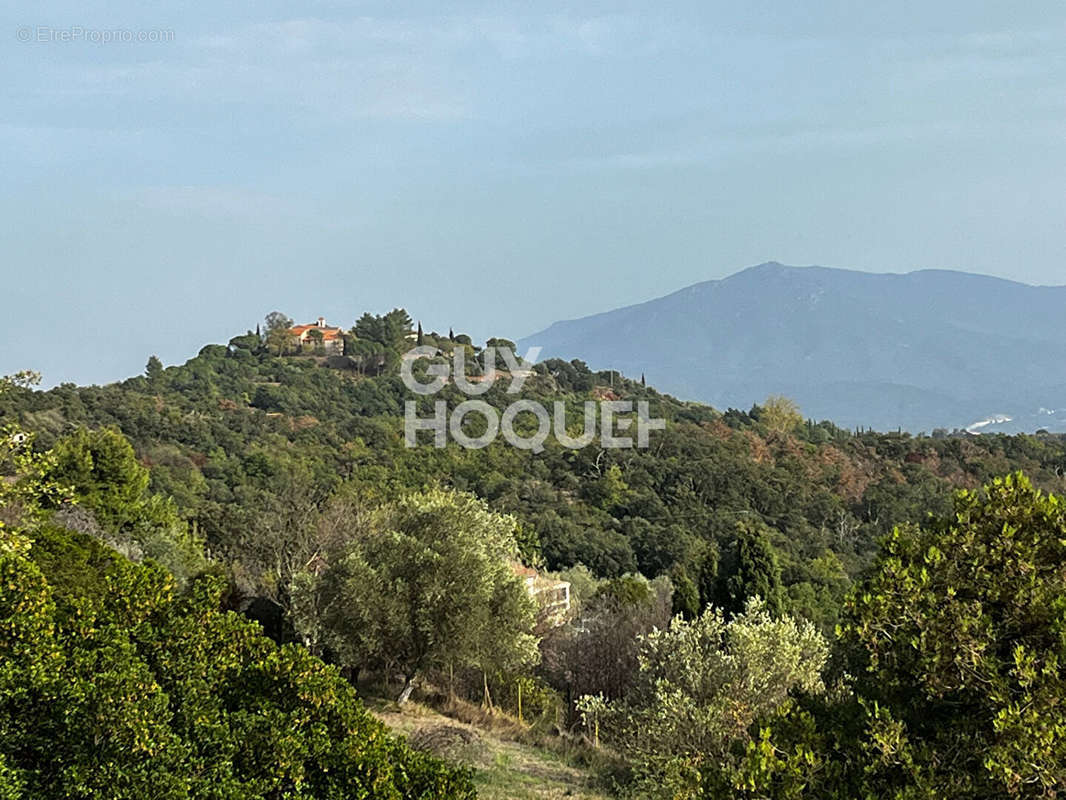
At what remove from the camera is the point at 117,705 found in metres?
5.41

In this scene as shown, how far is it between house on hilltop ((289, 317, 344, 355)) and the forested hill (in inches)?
588

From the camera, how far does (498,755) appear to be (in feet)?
43.5

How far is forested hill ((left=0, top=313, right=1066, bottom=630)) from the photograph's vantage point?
38156mm

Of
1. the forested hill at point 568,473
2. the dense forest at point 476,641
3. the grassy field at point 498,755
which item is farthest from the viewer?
the forested hill at point 568,473

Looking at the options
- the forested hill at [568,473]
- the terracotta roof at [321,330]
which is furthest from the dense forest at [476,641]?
the terracotta roof at [321,330]

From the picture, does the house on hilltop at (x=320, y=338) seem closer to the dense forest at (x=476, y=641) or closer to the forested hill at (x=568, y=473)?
the forested hill at (x=568, y=473)

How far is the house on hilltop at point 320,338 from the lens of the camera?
8875 cm

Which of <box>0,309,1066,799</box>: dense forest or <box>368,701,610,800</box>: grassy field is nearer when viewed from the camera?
<box>0,309,1066,799</box>: dense forest

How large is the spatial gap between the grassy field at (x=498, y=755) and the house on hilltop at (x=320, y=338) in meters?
74.1

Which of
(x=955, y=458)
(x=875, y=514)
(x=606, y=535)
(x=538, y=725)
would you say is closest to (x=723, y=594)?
(x=538, y=725)

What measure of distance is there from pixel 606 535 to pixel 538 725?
1120 inches

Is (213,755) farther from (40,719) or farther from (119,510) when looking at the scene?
(119,510)

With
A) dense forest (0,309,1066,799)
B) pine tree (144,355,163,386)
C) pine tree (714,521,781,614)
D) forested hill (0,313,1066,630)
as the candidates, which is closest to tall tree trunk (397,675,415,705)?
dense forest (0,309,1066,799)

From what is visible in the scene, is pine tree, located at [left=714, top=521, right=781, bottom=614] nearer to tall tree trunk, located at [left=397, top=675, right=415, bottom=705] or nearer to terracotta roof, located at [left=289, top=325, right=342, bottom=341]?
tall tree trunk, located at [left=397, top=675, right=415, bottom=705]
